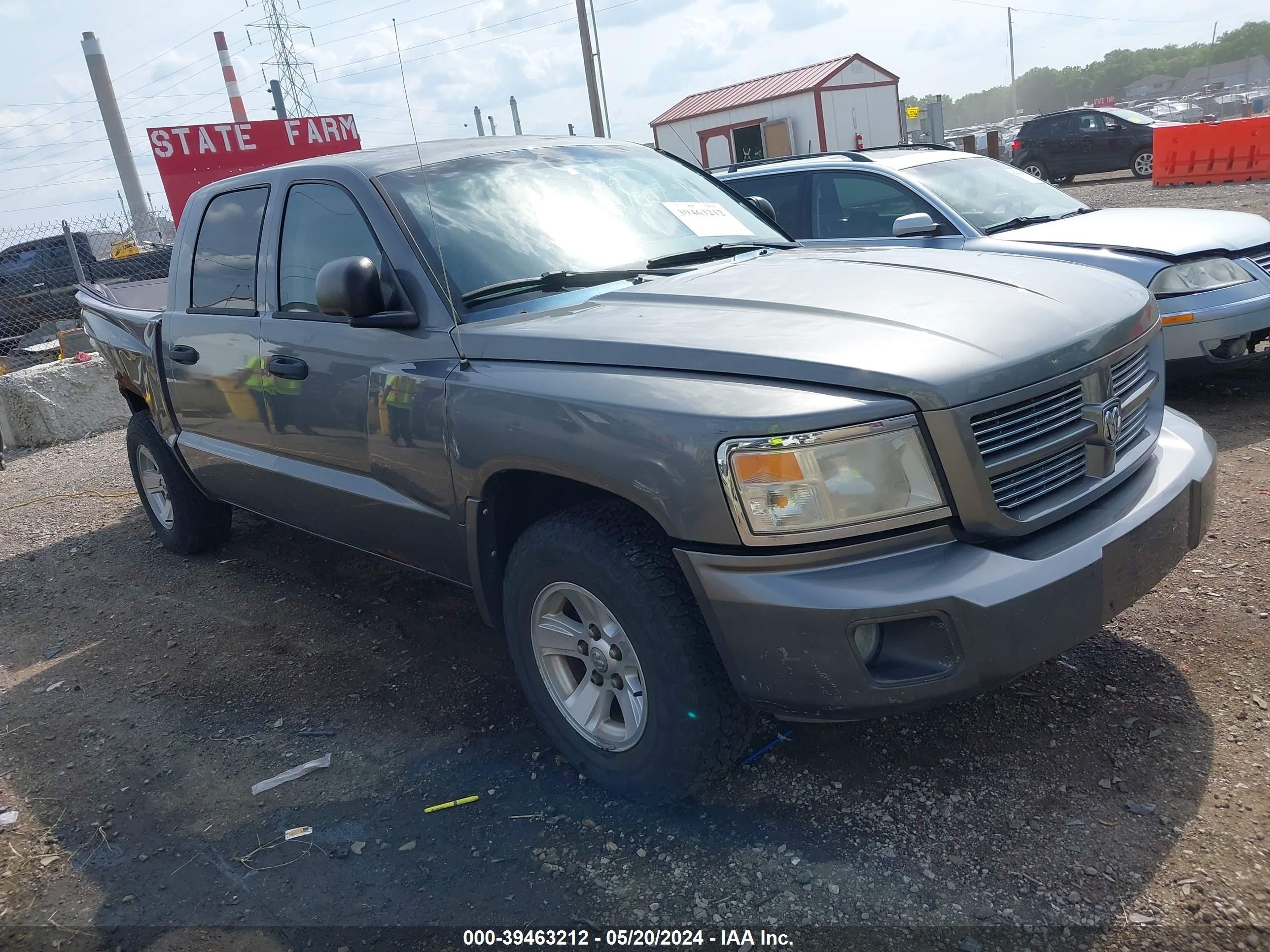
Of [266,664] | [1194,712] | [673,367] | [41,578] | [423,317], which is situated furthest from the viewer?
[41,578]

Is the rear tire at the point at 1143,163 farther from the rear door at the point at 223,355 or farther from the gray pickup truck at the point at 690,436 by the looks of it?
the rear door at the point at 223,355

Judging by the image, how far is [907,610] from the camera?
7.10 feet

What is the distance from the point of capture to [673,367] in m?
2.48

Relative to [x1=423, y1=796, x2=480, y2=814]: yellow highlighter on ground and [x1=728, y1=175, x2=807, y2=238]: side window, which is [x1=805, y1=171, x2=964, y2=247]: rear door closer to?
[x1=728, y1=175, x2=807, y2=238]: side window

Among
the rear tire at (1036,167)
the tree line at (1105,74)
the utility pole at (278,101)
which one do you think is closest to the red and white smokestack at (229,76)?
the utility pole at (278,101)

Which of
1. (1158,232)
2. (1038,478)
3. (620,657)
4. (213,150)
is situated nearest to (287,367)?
(620,657)

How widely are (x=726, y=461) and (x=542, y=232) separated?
4.65 ft

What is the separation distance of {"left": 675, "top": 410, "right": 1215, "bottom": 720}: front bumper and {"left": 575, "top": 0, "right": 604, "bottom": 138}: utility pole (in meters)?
20.8

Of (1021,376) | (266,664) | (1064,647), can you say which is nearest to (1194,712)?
(1064,647)

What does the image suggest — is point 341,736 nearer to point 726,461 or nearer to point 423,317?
point 423,317

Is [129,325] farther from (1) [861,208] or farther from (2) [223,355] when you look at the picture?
(1) [861,208]

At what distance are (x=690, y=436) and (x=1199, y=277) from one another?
14.5 feet

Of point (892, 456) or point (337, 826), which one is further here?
point (337, 826)

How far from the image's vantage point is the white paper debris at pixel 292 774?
10.5 ft
